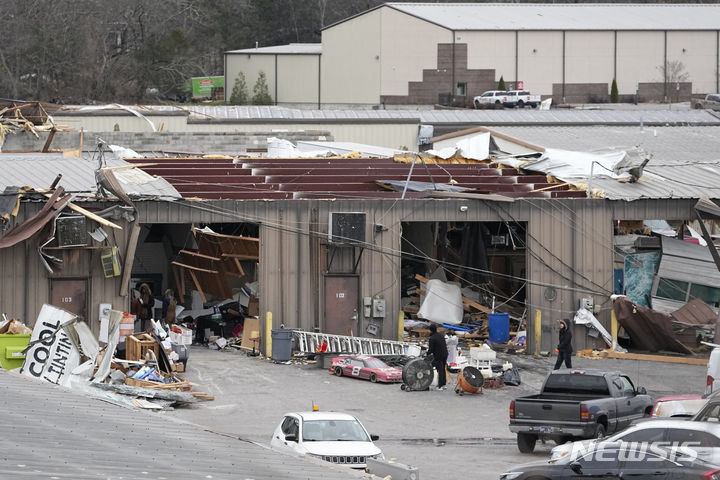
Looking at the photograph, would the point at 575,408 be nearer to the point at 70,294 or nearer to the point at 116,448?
the point at 116,448

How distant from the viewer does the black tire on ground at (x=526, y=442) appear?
20.4 metres

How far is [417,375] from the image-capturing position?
26094mm

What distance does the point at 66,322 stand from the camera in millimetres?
25031

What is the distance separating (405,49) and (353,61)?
12.5ft

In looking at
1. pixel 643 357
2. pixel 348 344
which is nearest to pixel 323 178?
pixel 348 344

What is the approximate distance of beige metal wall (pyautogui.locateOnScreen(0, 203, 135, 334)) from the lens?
94.8ft

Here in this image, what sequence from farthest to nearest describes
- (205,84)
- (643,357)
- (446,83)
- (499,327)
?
(205,84)
(446,83)
(499,327)
(643,357)

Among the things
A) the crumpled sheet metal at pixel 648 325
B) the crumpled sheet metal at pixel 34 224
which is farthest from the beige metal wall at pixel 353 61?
the crumpled sheet metal at pixel 34 224

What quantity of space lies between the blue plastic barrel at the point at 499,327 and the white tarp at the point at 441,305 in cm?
150

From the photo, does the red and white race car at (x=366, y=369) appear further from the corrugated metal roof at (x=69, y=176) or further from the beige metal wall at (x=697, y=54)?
the beige metal wall at (x=697, y=54)

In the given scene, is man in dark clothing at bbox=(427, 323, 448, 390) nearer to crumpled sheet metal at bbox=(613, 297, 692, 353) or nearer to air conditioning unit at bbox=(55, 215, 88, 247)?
crumpled sheet metal at bbox=(613, 297, 692, 353)

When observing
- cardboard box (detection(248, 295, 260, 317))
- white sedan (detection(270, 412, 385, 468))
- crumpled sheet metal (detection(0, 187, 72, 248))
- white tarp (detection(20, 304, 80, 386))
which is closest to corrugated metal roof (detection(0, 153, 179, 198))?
crumpled sheet metal (detection(0, 187, 72, 248))

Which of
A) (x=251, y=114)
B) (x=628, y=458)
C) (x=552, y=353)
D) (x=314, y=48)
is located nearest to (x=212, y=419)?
(x=628, y=458)

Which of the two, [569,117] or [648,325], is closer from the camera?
[648,325]
